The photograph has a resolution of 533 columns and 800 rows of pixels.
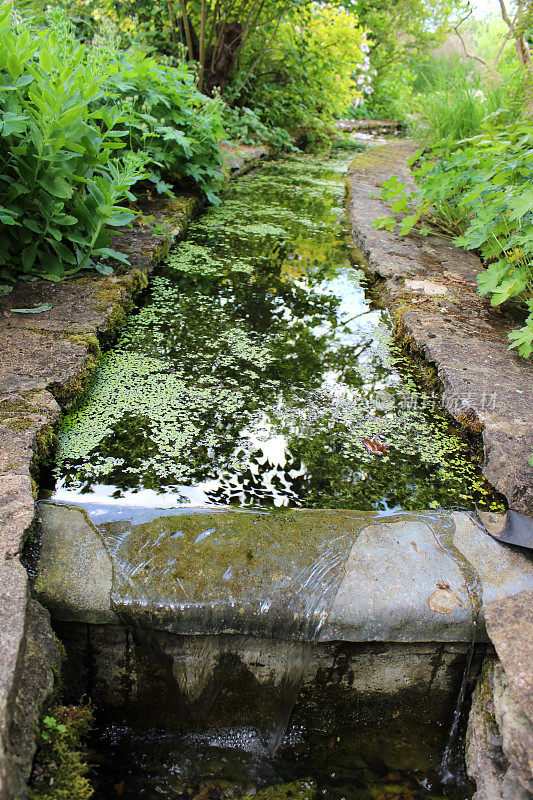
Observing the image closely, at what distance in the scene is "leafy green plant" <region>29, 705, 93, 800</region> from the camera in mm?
1006

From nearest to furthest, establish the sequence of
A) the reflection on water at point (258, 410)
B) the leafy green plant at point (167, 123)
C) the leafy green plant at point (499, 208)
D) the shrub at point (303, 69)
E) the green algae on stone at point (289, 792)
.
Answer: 1. the green algae on stone at point (289, 792)
2. the reflection on water at point (258, 410)
3. the leafy green plant at point (499, 208)
4. the leafy green plant at point (167, 123)
5. the shrub at point (303, 69)

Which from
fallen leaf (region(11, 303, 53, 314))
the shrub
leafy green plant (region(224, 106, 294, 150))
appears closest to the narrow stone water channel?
fallen leaf (region(11, 303, 53, 314))

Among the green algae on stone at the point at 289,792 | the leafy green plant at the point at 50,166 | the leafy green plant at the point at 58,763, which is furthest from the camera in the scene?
the leafy green plant at the point at 50,166

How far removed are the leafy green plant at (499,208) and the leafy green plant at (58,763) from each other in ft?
6.51

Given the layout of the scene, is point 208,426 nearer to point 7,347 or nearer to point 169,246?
point 7,347

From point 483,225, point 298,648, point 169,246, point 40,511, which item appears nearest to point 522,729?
point 298,648

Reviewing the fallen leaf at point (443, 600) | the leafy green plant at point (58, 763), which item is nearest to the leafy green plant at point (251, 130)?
the fallen leaf at point (443, 600)

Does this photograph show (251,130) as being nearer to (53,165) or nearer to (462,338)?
(53,165)

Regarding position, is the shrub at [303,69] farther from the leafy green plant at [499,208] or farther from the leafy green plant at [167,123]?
the leafy green plant at [499,208]

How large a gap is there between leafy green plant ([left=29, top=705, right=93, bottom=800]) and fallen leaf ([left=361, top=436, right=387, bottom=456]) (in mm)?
1201

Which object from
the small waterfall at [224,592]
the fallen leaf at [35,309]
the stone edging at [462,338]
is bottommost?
the small waterfall at [224,592]

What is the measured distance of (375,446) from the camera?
1978 mm

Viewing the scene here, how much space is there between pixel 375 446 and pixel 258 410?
0.44 metres

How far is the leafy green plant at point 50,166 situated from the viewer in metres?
2.25
